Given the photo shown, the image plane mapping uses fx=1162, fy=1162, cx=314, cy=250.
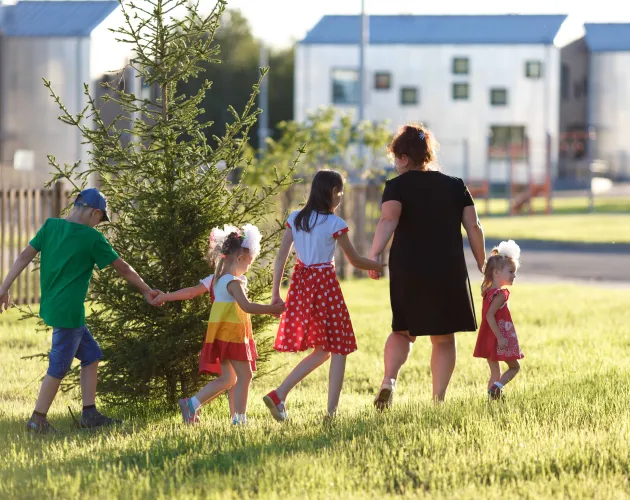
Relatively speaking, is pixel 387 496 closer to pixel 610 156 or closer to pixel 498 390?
pixel 498 390

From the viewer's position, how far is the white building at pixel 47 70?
3456 cm

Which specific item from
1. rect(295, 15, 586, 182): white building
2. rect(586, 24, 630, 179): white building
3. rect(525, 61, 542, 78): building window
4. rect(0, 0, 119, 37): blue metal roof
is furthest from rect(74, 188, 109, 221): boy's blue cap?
rect(586, 24, 630, 179): white building

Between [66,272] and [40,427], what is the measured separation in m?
0.95

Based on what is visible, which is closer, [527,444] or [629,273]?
[527,444]

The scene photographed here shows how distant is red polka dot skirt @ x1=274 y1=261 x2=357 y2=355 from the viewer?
6.83 meters

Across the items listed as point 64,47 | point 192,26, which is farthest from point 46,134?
point 192,26

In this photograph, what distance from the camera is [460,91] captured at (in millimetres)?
55688

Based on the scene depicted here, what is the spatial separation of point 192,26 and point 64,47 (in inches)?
1148

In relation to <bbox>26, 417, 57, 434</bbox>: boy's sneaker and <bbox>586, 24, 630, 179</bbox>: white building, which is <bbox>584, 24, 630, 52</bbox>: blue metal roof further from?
<bbox>26, 417, 57, 434</bbox>: boy's sneaker

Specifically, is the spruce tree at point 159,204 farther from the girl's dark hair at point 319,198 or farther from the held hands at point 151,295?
the girl's dark hair at point 319,198

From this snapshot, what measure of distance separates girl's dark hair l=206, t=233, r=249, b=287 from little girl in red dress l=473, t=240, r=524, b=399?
68.1 inches

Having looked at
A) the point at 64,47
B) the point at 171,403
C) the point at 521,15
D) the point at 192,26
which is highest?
the point at 521,15

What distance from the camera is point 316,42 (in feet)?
181

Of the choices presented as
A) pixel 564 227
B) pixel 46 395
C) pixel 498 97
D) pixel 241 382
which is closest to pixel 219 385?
pixel 241 382
